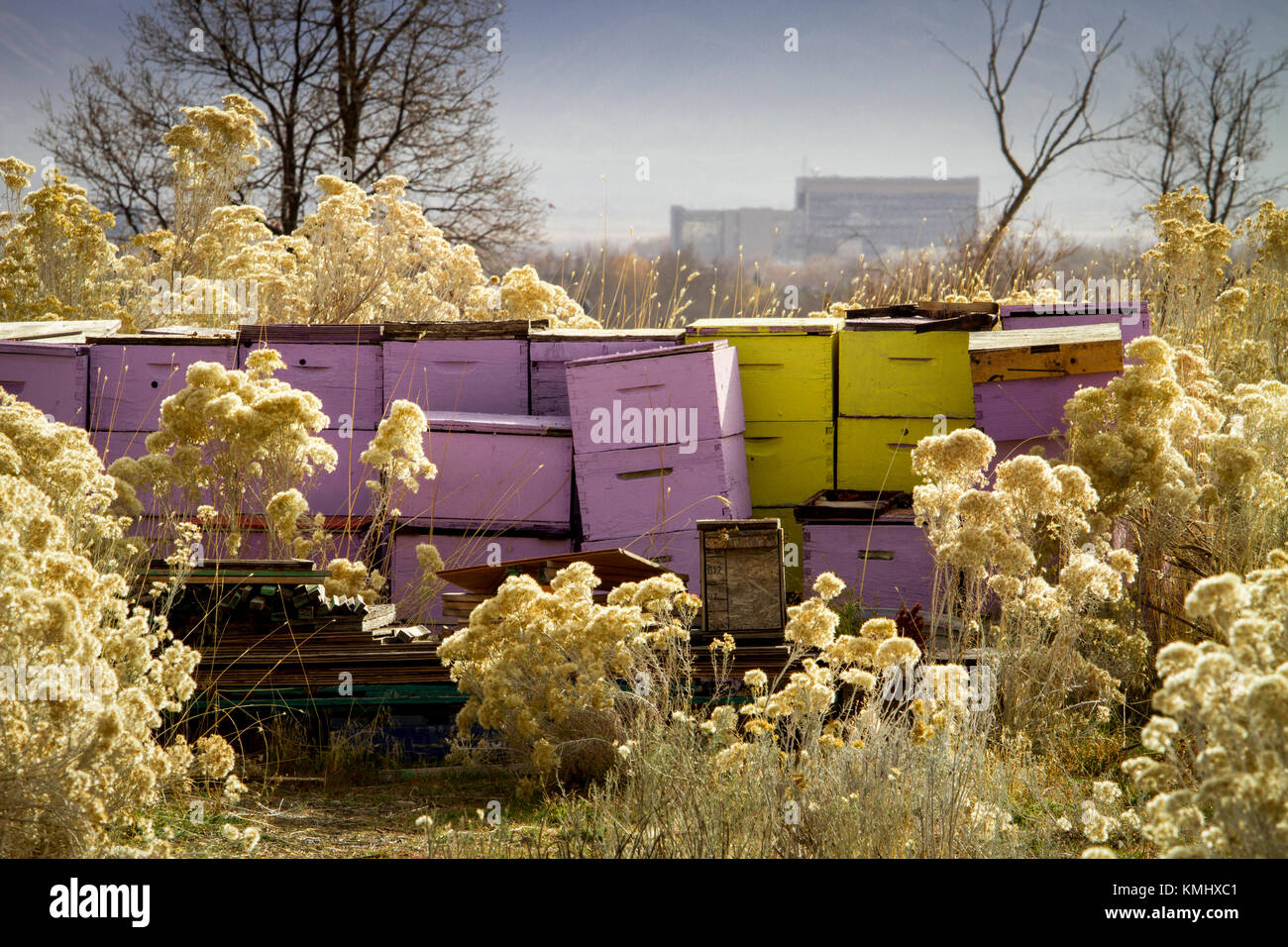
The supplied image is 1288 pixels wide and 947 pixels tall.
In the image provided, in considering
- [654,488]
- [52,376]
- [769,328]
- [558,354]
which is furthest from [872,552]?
[52,376]

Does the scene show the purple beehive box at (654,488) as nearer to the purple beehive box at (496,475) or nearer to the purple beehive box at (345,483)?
the purple beehive box at (496,475)

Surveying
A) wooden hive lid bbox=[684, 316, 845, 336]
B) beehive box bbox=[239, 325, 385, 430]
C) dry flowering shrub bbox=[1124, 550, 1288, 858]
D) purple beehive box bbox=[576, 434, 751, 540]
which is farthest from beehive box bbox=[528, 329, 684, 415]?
dry flowering shrub bbox=[1124, 550, 1288, 858]

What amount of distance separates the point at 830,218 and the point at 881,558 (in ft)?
191

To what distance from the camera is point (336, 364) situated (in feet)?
17.7

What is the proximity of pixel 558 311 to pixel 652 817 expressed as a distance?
5.11 meters

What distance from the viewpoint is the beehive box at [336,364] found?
17.7ft

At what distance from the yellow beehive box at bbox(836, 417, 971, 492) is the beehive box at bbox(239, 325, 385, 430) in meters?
2.31

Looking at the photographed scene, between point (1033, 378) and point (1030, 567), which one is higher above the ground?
point (1033, 378)

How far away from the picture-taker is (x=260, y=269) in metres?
7.44

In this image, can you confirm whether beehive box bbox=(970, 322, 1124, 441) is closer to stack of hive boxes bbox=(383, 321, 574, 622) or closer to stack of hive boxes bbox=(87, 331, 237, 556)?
stack of hive boxes bbox=(383, 321, 574, 622)

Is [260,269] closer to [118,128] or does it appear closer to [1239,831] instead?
[1239,831]

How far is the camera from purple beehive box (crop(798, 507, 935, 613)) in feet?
15.7

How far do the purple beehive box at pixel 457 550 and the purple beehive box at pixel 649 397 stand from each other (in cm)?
57

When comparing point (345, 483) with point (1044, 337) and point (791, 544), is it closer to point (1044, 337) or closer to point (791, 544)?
point (791, 544)
